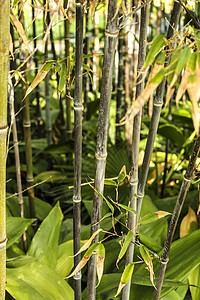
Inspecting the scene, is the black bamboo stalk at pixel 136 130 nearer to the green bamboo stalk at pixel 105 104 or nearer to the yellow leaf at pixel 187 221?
the green bamboo stalk at pixel 105 104

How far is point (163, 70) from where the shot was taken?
0.38 metres

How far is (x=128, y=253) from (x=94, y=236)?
0.12 meters

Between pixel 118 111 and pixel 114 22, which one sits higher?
pixel 114 22

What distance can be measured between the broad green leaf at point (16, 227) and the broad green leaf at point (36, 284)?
3.3 inches

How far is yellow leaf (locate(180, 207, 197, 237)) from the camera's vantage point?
0.94 meters

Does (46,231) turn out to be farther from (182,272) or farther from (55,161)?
(55,161)

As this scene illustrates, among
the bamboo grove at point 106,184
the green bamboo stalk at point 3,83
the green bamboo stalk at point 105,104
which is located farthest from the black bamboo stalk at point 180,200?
the green bamboo stalk at point 3,83

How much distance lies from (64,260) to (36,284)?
152 millimetres

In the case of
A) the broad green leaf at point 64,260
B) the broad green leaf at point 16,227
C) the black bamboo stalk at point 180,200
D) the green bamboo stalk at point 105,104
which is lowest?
the broad green leaf at point 64,260

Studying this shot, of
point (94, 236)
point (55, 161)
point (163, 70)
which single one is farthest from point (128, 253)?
point (55, 161)

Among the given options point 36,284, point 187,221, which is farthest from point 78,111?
point 187,221

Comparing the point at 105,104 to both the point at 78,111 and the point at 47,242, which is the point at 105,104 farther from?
the point at 47,242

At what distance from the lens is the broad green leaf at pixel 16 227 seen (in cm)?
84

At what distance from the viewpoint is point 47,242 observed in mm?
888
